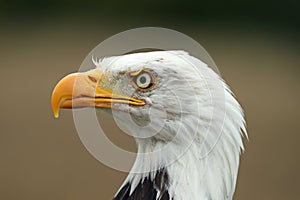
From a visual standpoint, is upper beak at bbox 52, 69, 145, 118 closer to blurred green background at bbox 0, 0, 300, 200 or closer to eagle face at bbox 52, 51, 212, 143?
eagle face at bbox 52, 51, 212, 143

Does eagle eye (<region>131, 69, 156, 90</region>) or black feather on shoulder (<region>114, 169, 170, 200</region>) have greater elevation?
eagle eye (<region>131, 69, 156, 90</region>)

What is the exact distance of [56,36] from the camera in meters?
5.41

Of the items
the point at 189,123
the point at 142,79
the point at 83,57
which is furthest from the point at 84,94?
the point at 83,57

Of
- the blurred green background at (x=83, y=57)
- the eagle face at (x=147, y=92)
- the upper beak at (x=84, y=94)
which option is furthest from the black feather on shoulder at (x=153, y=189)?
the blurred green background at (x=83, y=57)

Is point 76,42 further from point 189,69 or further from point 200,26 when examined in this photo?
point 189,69

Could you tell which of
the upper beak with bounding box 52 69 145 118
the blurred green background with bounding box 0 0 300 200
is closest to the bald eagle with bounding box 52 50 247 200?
the upper beak with bounding box 52 69 145 118

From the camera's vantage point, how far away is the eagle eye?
2.65 metres

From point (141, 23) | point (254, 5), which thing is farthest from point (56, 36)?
point (254, 5)

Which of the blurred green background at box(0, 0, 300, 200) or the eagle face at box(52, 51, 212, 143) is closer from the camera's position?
the eagle face at box(52, 51, 212, 143)

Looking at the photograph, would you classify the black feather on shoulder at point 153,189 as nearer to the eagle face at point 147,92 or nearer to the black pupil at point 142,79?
the eagle face at point 147,92

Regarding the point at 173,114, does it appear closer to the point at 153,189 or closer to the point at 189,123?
the point at 189,123

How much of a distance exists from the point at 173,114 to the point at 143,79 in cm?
14

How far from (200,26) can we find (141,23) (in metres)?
0.36

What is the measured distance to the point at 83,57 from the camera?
5.23 meters
